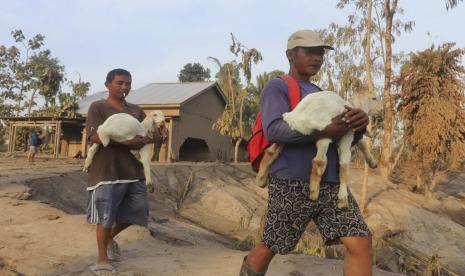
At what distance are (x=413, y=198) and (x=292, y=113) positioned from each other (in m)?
17.4

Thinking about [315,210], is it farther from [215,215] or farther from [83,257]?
[215,215]

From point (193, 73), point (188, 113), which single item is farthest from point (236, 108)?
point (193, 73)

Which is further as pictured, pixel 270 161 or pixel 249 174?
pixel 249 174

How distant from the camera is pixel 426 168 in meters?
18.3

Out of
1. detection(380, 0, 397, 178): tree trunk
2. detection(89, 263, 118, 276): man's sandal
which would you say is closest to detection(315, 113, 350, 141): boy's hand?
detection(89, 263, 118, 276): man's sandal

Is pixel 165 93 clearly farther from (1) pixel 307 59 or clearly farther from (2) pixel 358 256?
(2) pixel 358 256

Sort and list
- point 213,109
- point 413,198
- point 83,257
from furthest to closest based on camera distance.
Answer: point 213,109, point 413,198, point 83,257

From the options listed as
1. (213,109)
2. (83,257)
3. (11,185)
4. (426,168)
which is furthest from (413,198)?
(83,257)

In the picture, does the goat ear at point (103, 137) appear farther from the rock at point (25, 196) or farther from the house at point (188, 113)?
the house at point (188, 113)

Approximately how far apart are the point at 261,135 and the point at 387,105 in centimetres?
1695

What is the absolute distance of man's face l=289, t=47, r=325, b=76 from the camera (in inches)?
105

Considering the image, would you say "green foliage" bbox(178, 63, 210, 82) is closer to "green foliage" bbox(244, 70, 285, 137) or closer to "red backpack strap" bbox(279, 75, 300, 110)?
"green foliage" bbox(244, 70, 285, 137)

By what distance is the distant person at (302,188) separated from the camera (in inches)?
97.0

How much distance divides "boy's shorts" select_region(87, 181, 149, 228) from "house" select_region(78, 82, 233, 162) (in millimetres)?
17063
